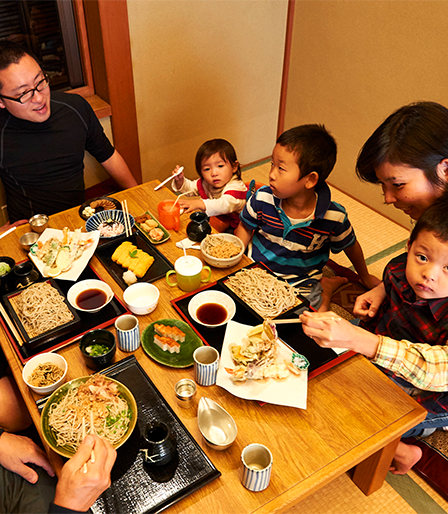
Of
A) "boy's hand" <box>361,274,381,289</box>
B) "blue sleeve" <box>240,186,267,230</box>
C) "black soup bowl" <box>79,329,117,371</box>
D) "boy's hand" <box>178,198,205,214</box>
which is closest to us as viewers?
"black soup bowl" <box>79,329,117,371</box>

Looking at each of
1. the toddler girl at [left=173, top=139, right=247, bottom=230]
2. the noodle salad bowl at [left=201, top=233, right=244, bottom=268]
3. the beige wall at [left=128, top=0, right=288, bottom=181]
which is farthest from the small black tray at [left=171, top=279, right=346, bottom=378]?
the beige wall at [left=128, top=0, right=288, bottom=181]

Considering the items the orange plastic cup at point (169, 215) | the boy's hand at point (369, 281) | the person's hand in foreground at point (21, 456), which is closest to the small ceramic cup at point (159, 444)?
the person's hand in foreground at point (21, 456)

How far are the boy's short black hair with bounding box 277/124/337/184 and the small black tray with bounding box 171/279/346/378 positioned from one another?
0.68 meters

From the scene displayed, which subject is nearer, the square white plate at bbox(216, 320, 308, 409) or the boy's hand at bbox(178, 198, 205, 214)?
the square white plate at bbox(216, 320, 308, 409)

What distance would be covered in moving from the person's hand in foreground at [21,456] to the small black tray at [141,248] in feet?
2.28

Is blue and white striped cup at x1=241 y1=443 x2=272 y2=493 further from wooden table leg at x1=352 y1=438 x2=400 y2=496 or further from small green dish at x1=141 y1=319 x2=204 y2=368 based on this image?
wooden table leg at x1=352 y1=438 x2=400 y2=496

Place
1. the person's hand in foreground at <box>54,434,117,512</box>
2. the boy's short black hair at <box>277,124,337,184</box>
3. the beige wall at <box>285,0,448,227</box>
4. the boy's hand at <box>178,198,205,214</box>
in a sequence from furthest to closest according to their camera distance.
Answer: the beige wall at <box>285,0,448,227</box> → the boy's hand at <box>178,198,205,214</box> → the boy's short black hair at <box>277,124,337,184</box> → the person's hand in foreground at <box>54,434,117,512</box>

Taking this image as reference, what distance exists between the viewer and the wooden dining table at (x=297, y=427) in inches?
48.2

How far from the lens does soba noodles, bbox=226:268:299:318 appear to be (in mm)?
1743

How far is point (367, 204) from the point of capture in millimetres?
3936

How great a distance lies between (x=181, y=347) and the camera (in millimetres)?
1613

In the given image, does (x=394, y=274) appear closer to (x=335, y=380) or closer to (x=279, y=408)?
(x=335, y=380)

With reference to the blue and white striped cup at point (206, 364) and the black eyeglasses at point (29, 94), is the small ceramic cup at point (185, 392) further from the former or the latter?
the black eyeglasses at point (29, 94)

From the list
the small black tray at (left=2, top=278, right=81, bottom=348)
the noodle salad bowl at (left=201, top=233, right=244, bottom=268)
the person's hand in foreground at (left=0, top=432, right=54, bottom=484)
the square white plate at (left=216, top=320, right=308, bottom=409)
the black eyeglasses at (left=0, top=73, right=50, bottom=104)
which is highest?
the black eyeglasses at (left=0, top=73, right=50, bottom=104)
